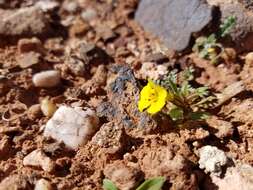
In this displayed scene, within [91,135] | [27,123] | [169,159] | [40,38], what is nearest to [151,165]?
[169,159]

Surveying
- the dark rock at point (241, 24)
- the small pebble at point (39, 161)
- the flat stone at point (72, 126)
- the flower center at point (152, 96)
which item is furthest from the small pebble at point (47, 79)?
the dark rock at point (241, 24)

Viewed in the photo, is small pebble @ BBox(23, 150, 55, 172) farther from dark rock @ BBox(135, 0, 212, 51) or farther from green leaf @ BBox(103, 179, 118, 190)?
dark rock @ BBox(135, 0, 212, 51)

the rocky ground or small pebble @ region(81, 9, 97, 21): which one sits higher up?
small pebble @ region(81, 9, 97, 21)

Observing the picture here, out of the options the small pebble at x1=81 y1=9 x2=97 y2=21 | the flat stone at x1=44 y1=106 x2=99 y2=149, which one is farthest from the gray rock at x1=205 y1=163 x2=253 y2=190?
the small pebble at x1=81 y1=9 x2=97 y2=21

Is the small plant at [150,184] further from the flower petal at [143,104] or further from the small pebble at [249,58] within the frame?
the small pebble at [249,58]

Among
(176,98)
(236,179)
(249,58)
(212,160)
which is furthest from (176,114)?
(249,58)

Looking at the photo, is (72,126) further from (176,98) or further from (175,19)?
(175,19)
